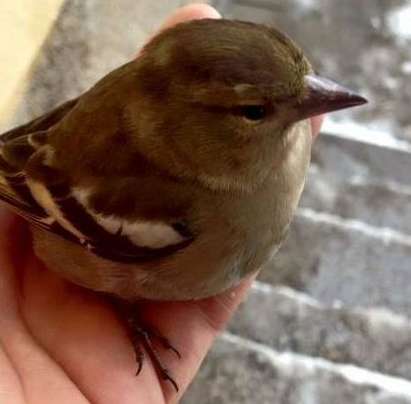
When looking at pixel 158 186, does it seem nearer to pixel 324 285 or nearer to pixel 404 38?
pixel 324 285

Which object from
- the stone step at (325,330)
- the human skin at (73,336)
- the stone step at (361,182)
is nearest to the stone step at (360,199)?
the stone step at (361,182)

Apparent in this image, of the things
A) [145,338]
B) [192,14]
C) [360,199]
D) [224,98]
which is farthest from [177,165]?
[360,199]

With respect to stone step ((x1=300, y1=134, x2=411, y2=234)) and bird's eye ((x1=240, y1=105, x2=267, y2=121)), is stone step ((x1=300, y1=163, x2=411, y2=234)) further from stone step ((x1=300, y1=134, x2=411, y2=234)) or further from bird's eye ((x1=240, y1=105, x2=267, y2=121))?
bird's eye ((x1=240, y1=105, x2=267, y2=121))

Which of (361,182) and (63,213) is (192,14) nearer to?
(63,213)

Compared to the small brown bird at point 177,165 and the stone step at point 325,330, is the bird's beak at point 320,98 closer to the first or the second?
the small brown bird at point 177,165

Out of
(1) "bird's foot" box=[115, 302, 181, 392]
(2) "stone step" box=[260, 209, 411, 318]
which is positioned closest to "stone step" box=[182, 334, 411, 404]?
(2) "stone step" box=[260, 209, 411, 318]

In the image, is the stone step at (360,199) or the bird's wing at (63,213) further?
the stone step at (360,199)
